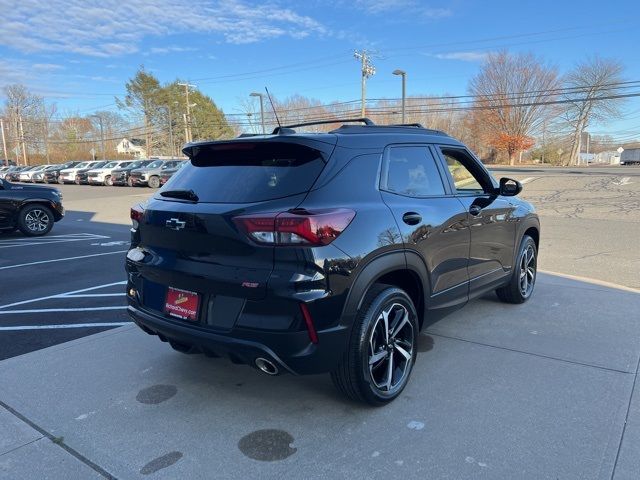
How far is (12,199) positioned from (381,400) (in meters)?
11.1

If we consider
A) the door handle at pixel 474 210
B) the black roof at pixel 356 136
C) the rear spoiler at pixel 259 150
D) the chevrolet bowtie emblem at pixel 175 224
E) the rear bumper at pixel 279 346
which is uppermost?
the black roof at pixel 356 136

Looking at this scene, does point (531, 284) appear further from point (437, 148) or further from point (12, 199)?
point (12, 199)

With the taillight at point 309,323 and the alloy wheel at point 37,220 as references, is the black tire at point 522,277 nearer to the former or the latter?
the taillight at point 309,323

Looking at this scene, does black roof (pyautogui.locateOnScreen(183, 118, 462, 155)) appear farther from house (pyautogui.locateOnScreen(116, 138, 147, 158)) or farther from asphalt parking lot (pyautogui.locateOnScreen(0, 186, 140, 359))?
house (pyautogui.locateOnScreen(116, 138, 147, 158))

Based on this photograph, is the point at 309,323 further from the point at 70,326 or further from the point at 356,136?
the point at 70,326

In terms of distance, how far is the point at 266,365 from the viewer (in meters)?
2.80

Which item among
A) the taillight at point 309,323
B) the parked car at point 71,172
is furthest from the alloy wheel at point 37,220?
Answer: the parked car at point 71,172

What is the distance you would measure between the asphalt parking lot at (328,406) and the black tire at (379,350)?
147mm

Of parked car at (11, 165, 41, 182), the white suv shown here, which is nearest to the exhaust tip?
the white suv

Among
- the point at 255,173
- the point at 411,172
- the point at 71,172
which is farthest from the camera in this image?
the point at 71,172

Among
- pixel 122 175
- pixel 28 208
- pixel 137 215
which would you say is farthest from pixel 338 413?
pixel 122 175

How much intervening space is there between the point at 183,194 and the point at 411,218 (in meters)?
1.52

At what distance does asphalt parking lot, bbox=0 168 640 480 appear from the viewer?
2.60 meters

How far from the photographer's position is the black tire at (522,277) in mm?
5166
